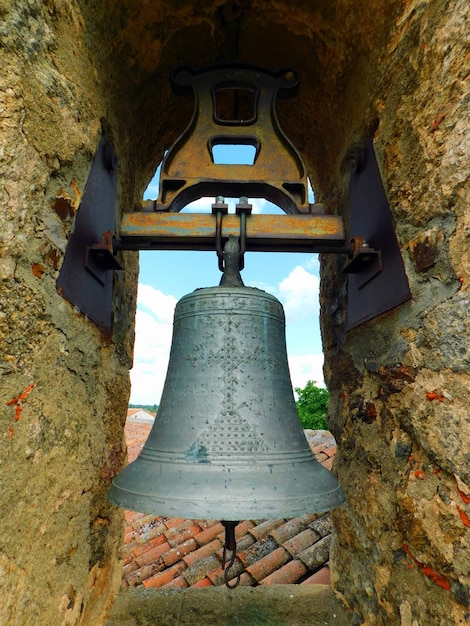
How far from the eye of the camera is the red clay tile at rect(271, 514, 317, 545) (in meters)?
1.71

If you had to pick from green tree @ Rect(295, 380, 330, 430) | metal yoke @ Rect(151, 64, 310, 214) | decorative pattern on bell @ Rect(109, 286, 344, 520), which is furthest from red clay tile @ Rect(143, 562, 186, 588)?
green tree @ Rect(295, 380, 330, 430)

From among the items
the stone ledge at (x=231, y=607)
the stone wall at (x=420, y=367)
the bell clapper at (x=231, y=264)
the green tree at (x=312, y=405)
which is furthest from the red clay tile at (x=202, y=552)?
the green tree at (x=312, y=405)

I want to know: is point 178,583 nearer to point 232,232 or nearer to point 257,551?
point 257,551

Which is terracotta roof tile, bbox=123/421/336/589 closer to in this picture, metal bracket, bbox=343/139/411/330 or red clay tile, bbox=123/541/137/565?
red clay tile, bbox=123/541/137/565

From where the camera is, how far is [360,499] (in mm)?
1134

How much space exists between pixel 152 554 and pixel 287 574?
2.13ft

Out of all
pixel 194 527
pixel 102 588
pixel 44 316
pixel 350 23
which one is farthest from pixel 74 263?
pixel 194 527

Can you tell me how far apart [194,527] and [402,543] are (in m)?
1.29

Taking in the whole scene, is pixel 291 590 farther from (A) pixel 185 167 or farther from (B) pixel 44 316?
(A) pixel 185 167

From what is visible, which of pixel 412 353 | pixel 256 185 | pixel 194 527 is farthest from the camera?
pixel 194 527

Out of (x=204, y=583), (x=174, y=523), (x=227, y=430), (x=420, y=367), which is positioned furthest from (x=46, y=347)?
(x=174, y=523)

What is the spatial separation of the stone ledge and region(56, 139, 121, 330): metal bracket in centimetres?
84

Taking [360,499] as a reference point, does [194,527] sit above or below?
below

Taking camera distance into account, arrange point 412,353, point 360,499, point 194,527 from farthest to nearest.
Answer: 1. point 194,527
2. point 360,499
3. point 412,353
